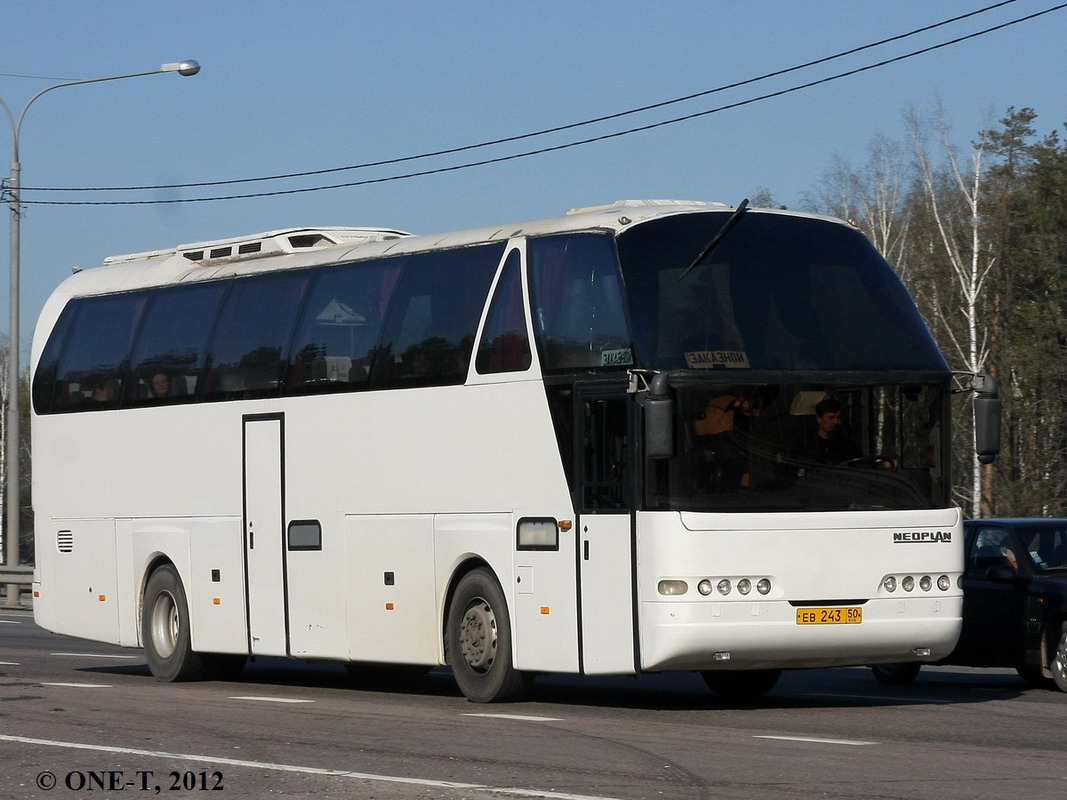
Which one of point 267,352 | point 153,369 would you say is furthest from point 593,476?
point 153,369

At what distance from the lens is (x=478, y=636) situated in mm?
15469

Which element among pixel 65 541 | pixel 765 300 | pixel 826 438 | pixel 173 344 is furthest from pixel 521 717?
pixel 65 541

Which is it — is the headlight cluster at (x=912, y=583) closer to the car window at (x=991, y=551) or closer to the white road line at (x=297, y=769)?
the car window at (x=991, y=551)

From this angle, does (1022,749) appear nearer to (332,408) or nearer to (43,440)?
(332,408)

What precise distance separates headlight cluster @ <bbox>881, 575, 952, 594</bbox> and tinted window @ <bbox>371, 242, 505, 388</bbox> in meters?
3.82

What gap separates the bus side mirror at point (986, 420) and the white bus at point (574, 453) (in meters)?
0.47

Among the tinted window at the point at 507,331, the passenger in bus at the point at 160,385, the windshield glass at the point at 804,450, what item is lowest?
the windshield glass at the point at 804,450

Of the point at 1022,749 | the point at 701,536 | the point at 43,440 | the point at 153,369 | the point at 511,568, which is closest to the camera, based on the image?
the point at 1022,749

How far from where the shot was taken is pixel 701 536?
13742 millimetres

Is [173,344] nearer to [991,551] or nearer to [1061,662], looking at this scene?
[991,551]

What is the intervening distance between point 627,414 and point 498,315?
1.81 meters

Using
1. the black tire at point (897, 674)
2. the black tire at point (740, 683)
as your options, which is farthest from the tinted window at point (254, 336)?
the black tire at point (897, 674)

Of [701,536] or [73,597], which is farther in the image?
[73,597]

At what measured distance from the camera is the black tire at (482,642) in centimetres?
1516
